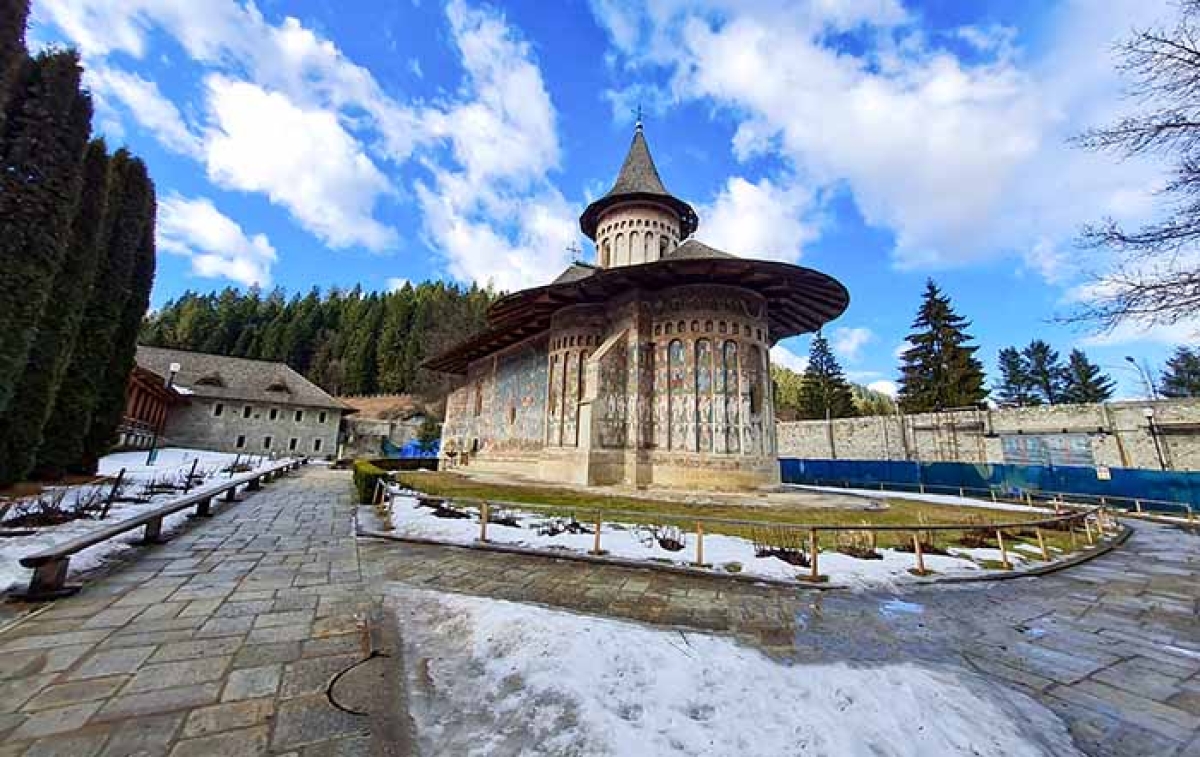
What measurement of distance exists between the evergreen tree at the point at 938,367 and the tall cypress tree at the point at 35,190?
3703 cm

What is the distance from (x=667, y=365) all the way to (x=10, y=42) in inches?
606

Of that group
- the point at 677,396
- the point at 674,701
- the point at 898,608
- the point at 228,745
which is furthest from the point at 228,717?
the point at 677,396

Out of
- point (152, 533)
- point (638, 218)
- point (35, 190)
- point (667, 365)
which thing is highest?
point (638, 218)

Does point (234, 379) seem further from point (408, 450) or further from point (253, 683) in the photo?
point (253, 683)

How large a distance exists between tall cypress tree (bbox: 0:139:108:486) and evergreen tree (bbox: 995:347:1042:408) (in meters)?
57.2

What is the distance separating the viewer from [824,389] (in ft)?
134

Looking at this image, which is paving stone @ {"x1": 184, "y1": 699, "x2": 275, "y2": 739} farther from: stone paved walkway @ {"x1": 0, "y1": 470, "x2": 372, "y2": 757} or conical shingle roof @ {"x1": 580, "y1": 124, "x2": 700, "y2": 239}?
conical shingle roof @ {"x1": 580, "y1": 124, "x2": 700, "y2": 239}

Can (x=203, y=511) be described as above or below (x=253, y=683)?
above

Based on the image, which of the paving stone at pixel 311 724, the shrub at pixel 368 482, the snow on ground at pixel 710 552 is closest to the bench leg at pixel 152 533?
the snow on ground at pixel 710 552

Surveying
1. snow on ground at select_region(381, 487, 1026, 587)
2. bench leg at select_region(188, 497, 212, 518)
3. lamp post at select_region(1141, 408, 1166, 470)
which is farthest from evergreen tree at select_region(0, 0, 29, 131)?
lamp post at select_region(1141, 408, 1166, 470)

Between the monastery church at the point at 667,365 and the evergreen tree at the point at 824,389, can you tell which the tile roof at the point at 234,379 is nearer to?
the monastery church at the point at 667,365

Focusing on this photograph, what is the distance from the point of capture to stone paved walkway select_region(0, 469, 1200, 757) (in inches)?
91.6

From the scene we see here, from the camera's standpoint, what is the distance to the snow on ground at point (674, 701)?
2279 millimetres

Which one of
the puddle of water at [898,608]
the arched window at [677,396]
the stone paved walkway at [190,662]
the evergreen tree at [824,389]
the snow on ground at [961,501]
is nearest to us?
the stone paved walkway at [190,662]
